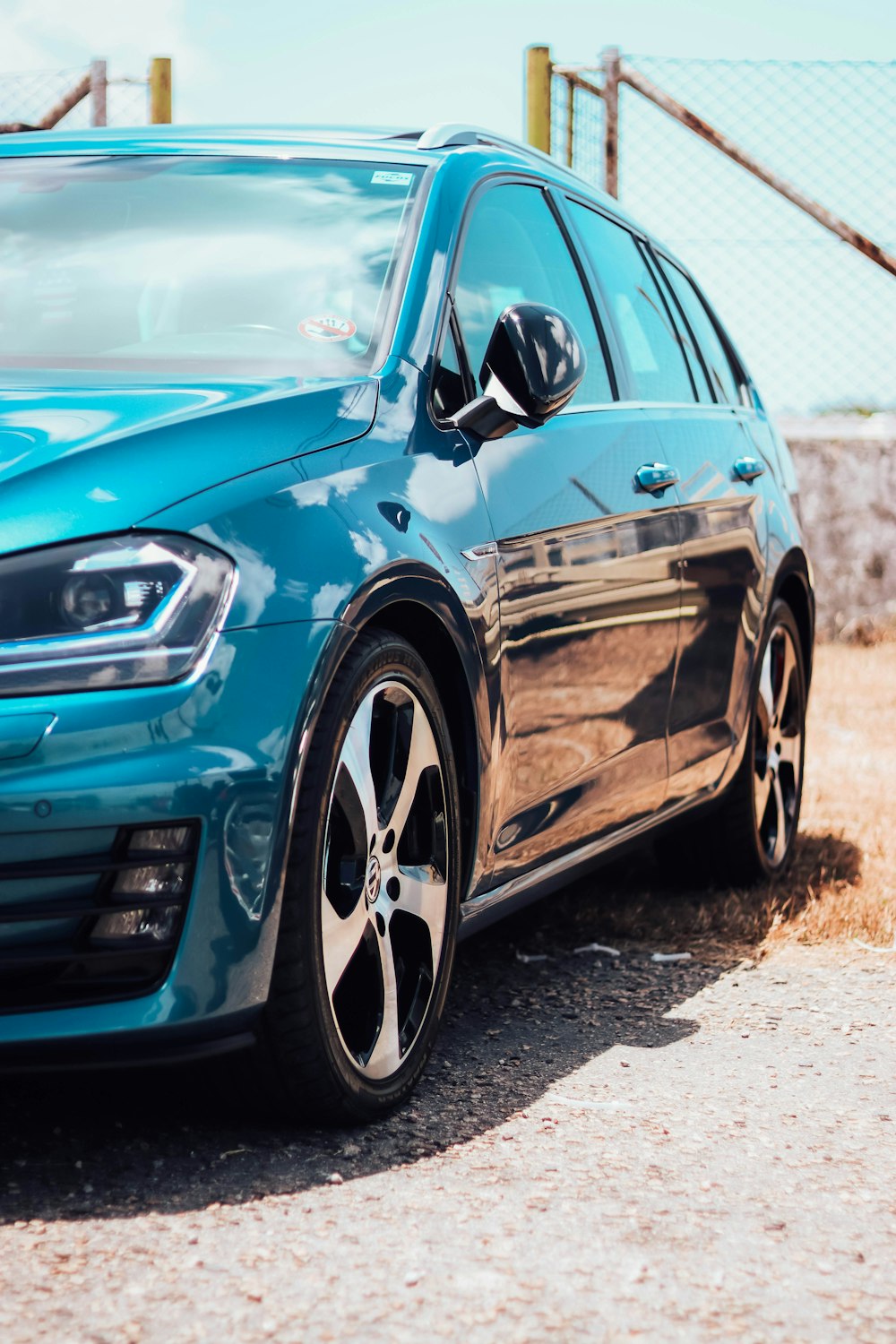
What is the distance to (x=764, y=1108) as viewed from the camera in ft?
10.5

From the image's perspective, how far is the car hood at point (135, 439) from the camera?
250 cm

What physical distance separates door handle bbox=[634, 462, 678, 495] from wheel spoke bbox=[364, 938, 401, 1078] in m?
1.49

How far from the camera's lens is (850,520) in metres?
10.2

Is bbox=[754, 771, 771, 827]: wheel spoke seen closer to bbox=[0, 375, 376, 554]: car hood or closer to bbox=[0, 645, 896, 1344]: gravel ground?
bbox=[0, 645, 896, 1344]: gravel ground

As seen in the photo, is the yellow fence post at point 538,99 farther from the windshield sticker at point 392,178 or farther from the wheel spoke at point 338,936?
the wheel spoke at point 338,936

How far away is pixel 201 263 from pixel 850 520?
23.6ft

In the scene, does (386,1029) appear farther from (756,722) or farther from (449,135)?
(756,722)

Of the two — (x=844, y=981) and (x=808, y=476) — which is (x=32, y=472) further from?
(x=808, y=476)

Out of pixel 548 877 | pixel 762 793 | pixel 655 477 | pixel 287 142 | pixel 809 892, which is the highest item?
pixel 287 142

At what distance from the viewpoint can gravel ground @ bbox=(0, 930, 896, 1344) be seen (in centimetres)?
222

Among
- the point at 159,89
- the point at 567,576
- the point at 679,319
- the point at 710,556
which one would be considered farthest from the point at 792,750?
the point at 159,89

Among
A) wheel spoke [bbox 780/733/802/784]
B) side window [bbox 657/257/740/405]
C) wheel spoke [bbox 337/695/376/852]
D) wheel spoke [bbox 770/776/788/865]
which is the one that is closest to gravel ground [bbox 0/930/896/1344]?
wheel spoke [bbox 337/695/376/852]

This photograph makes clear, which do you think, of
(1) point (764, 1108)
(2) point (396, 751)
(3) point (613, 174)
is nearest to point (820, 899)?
(1) point (764, 1108)

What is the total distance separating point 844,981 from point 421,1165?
1786mm
